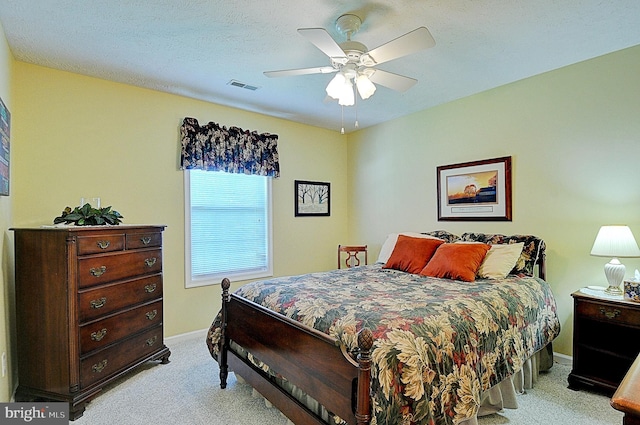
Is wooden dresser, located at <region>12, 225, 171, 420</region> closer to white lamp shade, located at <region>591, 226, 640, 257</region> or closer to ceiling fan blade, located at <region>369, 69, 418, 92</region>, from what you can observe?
ceiling fan blade, located at <region>369, 69, 418, 92</region>

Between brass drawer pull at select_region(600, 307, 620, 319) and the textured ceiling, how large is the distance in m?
1.96

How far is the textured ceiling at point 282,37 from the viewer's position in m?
2.05

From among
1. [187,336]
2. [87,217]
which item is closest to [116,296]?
[87,217]

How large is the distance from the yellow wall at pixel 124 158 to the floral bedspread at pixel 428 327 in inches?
55.4

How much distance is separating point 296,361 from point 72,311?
62.5 inches

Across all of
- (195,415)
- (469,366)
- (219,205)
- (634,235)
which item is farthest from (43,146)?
(634,235)

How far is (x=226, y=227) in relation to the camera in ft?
12.9

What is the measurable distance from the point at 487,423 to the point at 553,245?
1.75 meters

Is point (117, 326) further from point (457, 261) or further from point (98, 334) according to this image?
point (457, 261)

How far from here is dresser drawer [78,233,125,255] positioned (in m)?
2.30

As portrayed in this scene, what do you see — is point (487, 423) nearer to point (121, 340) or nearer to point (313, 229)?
point (121, 340)

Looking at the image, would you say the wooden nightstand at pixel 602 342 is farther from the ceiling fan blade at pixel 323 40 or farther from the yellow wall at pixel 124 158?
the yellow wall at pixel 124 158

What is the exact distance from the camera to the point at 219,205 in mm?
3883

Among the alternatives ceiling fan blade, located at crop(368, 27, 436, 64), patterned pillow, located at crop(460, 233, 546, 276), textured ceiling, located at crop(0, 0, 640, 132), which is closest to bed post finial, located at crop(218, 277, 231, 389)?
textured ceiling, located at crop(0, 0, 640, 132)
